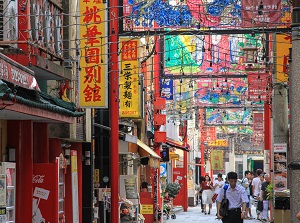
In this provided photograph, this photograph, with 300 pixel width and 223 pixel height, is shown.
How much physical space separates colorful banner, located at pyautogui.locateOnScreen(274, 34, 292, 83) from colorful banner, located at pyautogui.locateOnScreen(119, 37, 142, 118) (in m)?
4.43

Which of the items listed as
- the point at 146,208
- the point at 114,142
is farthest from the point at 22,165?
the point at 146,208

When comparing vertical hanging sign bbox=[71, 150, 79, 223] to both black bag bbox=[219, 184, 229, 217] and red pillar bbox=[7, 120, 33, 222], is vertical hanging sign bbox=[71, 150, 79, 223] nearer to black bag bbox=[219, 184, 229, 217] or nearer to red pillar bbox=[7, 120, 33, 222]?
red pillar bbox=[7, 120, 33, 222]

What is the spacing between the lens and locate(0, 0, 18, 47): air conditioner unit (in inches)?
660

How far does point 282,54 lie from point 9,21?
42.5 ft

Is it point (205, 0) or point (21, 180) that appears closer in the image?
point (21, 180)

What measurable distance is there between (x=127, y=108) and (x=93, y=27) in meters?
10.2

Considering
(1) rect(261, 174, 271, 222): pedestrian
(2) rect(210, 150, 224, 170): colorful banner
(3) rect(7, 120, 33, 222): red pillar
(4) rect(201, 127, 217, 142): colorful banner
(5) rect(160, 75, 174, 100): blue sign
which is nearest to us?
(3) rect(7, 120, 33, 222): red pillar

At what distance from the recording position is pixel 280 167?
27922mm

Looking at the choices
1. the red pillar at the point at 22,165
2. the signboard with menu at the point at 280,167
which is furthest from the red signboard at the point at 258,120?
the red pillar at the point at 22,165

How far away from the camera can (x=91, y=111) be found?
25.2 meters

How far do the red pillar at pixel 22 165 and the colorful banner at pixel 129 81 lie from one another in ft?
38.2

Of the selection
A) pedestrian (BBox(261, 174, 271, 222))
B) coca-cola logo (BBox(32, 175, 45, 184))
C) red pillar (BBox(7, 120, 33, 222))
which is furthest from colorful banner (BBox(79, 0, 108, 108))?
pedestrian (BBox(261, 174, 271, 222))

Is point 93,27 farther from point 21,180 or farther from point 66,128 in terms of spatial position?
point 21,180

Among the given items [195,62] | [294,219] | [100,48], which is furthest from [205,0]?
[294,219]
